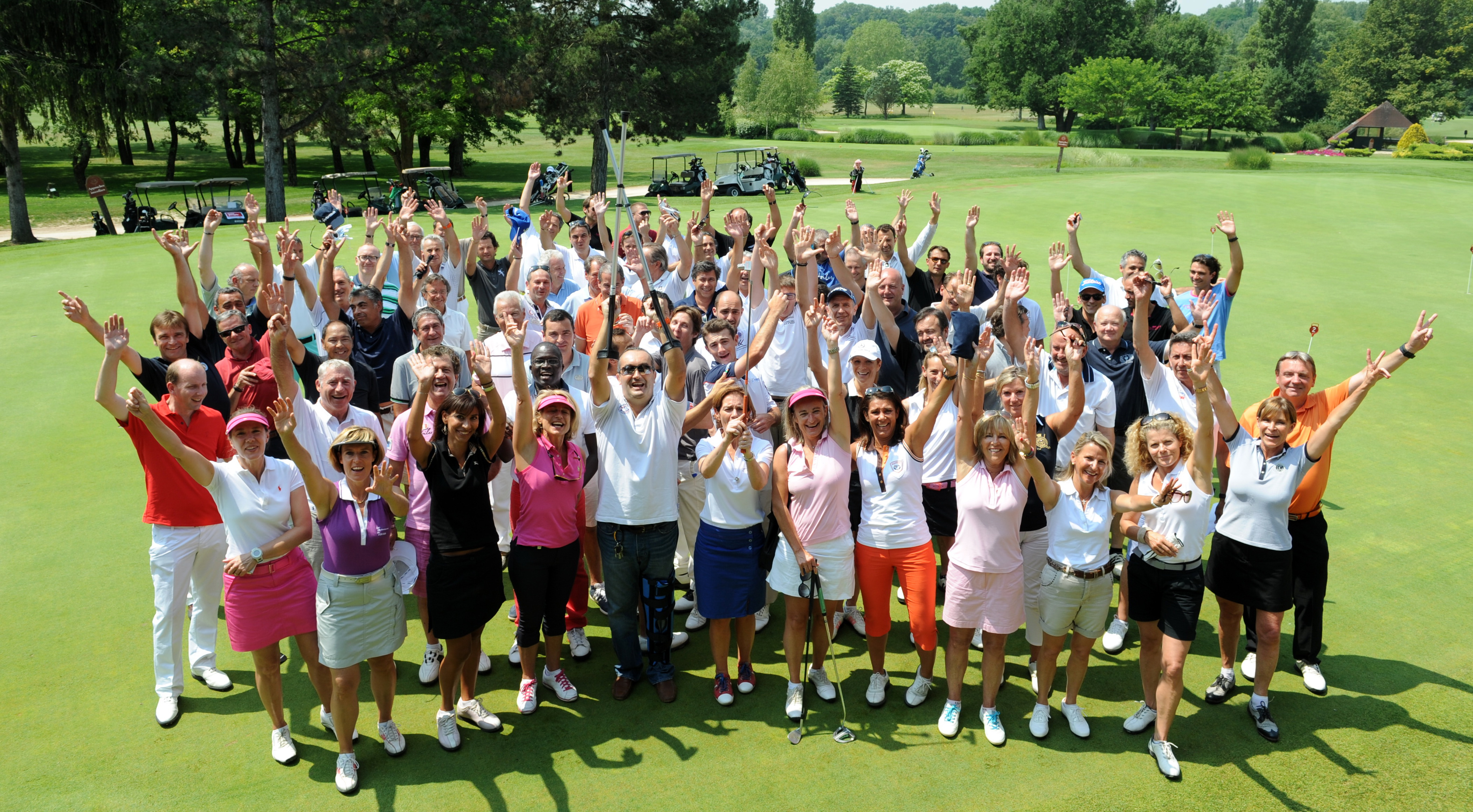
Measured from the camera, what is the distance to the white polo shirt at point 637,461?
18.2 feet

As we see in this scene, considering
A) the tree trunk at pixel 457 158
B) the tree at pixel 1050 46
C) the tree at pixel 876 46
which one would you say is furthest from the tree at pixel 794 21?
the tree trunk at pixel 457 158

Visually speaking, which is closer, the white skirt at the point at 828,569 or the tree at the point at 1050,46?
the white skirt at the point at 828,569

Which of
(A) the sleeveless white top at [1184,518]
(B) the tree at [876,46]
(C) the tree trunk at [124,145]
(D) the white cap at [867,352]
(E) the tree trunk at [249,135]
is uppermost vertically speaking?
(B) the tree at [876,46]

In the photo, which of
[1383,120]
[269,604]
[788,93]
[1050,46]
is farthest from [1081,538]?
[1050,46]

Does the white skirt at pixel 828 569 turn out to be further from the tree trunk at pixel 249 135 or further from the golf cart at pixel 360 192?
the tree trunk at pixel 249 135

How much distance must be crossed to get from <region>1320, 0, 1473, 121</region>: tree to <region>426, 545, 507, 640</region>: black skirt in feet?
313

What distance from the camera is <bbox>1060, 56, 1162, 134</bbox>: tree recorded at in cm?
7869

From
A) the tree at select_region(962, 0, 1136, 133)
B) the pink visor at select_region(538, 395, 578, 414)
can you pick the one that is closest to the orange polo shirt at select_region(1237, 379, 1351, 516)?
the pink visor at select_region(538, 395, 578, 414)

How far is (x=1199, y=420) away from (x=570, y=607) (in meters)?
4.25

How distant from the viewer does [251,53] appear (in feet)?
95.7

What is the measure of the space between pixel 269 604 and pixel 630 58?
35.9 metres

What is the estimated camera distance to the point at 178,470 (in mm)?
5676

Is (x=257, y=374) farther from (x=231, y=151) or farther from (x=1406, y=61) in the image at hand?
(x=1406, y=61)

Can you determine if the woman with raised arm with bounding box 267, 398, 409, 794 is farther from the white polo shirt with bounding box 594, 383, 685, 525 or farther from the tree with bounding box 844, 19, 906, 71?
the tree with bounding box 844, 19, 906, 71
